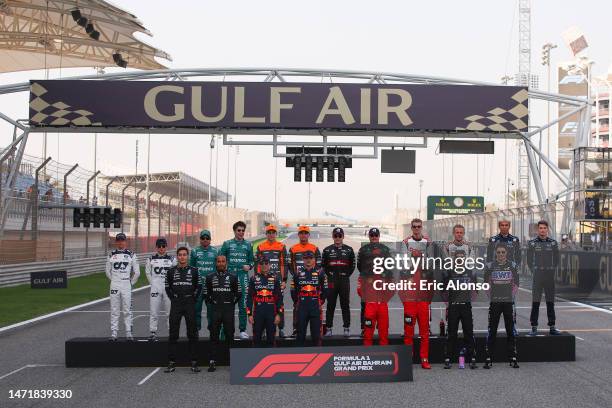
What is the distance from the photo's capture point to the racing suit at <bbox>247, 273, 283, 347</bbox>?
10.0m

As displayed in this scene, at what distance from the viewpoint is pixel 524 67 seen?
110938mm

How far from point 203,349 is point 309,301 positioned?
5.75 ft

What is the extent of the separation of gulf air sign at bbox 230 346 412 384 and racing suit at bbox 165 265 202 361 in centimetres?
Answer: 114

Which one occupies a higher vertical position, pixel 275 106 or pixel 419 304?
pixel 275 106

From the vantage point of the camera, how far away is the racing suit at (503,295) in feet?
33.8

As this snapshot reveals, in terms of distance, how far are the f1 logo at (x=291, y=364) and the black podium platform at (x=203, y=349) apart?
3.33ft

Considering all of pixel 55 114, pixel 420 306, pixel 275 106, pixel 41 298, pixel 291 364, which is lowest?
pixel 41 298

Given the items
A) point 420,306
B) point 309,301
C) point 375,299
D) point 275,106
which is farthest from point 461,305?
point 275,106

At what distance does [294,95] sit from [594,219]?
A: 33.4 feet

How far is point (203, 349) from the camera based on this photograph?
10344 mm

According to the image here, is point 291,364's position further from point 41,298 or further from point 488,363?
point 41,298

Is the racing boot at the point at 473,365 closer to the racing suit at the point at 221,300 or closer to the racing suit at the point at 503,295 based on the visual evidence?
the racing suit at the point at 503,295

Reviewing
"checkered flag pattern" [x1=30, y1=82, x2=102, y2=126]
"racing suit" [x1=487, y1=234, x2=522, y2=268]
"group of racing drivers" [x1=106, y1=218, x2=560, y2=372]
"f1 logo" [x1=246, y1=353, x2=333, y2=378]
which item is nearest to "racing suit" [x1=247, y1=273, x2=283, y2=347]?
"group of racing drivers" [x1=106, y1=218, x2=560, y2=372]

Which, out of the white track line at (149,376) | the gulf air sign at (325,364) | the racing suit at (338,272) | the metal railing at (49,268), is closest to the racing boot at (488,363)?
the gulf air sign at (325,364)
